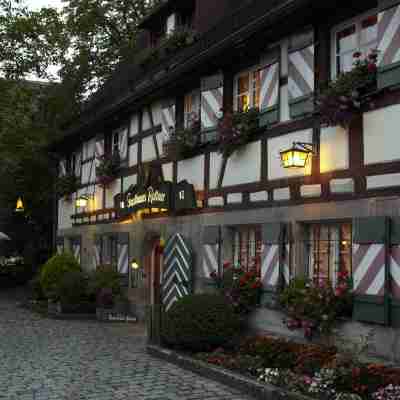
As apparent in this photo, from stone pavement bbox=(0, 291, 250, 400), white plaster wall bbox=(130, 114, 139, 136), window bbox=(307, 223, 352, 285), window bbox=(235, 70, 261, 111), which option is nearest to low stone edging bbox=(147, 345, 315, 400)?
stone pavement bbox=(0, 291, 250, 400)

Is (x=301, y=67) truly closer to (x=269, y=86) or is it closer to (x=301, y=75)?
(x=301, y=75)

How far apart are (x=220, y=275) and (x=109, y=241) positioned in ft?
22.9

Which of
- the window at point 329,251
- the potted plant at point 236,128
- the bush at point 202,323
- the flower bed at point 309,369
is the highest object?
the potted plant at point 236,128

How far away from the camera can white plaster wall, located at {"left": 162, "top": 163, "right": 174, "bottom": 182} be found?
572 inches

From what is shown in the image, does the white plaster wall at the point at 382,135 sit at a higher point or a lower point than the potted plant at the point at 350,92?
lower

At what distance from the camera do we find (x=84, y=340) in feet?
42.4

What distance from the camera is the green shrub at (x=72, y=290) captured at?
17.2 m

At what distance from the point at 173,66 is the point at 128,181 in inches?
130

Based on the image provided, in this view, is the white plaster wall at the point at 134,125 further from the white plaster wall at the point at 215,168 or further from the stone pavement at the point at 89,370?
the stone pavement at the point at 89,370

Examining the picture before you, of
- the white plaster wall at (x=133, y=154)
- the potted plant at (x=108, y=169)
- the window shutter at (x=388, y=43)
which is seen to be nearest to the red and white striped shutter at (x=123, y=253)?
the potted plant at (x=108, y=169)

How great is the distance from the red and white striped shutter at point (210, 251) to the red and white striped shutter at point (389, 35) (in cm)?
468

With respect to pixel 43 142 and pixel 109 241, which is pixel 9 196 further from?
pixel 109 241

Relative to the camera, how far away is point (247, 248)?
1191cm

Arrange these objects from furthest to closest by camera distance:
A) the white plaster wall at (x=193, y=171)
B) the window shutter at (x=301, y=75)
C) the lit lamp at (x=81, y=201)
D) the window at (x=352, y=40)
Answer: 1. the lit lamp at (x=81, y=201)
2. the white plaster wall at (x=193, y=171)
3. the window shutter at (x=301, y=75)
4. the window at (x=352, y=40)
